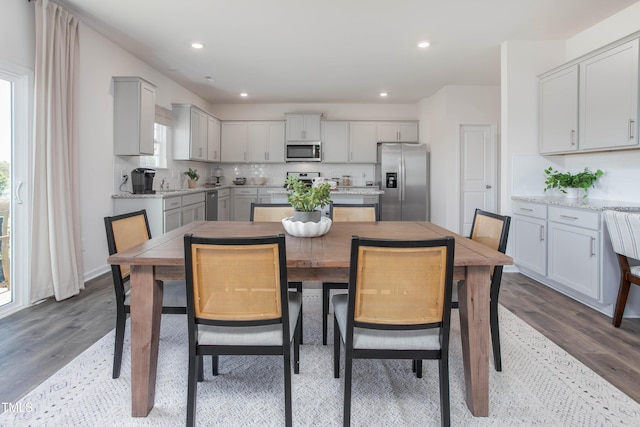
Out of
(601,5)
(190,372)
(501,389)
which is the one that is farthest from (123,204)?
(601,5)

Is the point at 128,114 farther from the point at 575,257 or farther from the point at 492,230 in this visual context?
the point at 575,257

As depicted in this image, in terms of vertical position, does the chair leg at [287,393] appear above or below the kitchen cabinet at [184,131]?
below

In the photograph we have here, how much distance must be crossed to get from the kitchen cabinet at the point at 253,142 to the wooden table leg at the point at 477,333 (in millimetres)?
5774

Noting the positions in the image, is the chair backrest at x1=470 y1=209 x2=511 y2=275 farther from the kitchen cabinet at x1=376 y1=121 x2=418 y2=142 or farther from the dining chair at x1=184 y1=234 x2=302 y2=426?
the kitchen cabinet at x1=376 y1=121 x2=418 y2=142

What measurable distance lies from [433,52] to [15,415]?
477cm

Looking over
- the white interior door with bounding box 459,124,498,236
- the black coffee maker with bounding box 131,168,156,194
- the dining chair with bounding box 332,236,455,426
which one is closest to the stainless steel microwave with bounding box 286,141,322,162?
the white interior door with bounding box 459,124,498,236

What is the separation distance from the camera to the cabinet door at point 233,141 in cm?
699

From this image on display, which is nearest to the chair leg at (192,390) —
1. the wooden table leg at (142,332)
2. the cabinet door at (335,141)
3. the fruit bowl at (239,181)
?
the wooden table leg at (142,332)

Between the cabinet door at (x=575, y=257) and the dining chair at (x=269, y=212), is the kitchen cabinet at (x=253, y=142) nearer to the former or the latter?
the dining chair at (x=269, y=212)

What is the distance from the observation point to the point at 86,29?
11.5 feet

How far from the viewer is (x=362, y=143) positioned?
692 cm

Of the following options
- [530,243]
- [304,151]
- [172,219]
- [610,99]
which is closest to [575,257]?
[530,243]

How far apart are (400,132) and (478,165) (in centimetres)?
172

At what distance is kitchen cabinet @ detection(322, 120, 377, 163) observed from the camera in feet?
22.6
